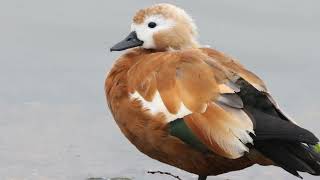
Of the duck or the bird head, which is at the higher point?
the bird head

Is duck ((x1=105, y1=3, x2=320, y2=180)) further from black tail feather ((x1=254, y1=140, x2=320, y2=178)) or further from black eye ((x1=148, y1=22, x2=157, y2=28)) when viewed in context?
black eye ((x1=148, y1=22, x2=157, y2=28))

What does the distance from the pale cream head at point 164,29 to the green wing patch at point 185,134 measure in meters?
1.07

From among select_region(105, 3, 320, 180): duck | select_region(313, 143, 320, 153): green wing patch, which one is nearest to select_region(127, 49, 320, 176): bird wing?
select_region(105, 3, 320, 180): duck

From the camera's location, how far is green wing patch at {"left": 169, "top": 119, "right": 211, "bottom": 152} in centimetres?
672

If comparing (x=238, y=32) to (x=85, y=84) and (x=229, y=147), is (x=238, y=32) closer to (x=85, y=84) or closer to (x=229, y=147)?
(x=85, y=84)

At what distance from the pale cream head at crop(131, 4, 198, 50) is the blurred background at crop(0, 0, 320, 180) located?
4.36 ft

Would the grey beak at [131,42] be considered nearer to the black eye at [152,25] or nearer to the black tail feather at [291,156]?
the black eye at [152,25]

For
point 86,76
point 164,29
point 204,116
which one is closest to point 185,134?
point 204,116

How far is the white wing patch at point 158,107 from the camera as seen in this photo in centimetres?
677

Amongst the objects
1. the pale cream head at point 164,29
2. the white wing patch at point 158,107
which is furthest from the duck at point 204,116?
the pale cream head at point 164,29

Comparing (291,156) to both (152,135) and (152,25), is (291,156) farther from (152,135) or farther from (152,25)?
(152,25)

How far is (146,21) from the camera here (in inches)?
306

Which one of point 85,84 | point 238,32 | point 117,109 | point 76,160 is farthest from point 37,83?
point 117,109

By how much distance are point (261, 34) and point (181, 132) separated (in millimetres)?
3837
